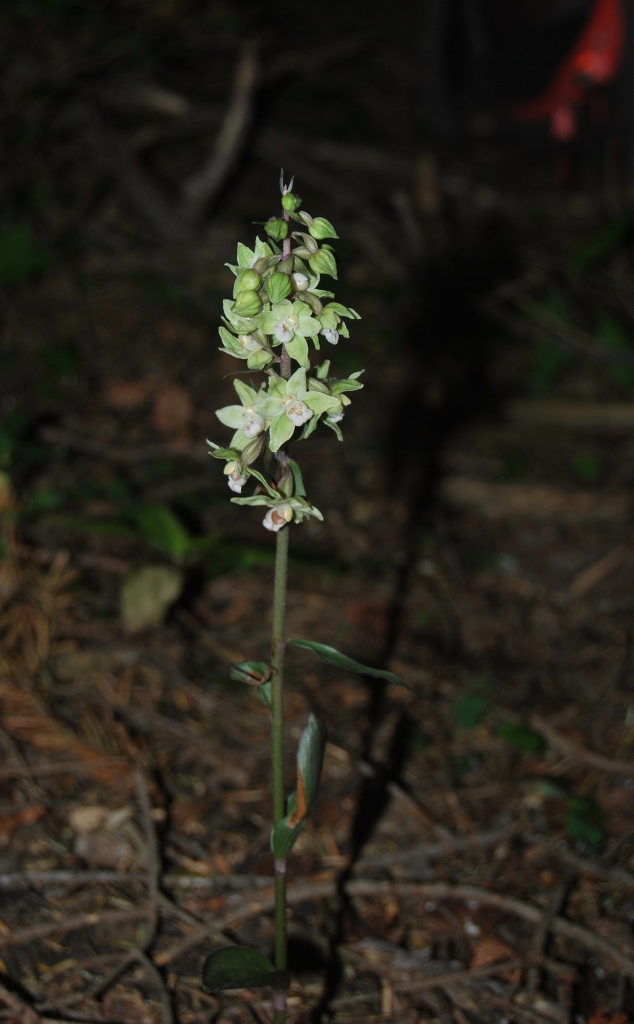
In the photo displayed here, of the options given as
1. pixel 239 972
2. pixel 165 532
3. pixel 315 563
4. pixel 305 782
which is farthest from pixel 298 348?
pixel 315 563

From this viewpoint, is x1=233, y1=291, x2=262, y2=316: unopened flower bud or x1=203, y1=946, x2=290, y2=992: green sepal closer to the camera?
x1=233, y1=291, x2=262, y2=316: unopened flower bud

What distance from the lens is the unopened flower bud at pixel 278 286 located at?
175 cm

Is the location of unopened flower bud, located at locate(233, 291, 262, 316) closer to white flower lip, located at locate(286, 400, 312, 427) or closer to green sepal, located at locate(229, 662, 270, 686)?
white flower lip, located at locate(286, 400, 312, 427)

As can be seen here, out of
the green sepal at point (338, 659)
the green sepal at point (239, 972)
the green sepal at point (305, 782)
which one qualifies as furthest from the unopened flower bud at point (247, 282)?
the green sepal at point (239, 972)

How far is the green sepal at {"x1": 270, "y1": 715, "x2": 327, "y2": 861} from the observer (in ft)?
6.23

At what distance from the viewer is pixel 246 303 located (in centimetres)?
175

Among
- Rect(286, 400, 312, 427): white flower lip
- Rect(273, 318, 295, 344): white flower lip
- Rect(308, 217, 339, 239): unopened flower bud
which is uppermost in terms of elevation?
Rect(308, 217, 339, 239): unopened flower bud

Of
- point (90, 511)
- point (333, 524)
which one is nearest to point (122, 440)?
point (90, 511)

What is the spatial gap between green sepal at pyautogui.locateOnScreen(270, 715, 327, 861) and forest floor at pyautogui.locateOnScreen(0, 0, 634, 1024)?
63 centimetres

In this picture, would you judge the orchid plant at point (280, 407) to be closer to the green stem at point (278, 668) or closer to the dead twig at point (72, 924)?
the green stem at point (278, 668)

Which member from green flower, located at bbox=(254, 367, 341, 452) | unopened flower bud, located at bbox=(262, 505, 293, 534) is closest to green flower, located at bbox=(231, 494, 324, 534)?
unopened flower bud, located at bbox=(262, 505, 293, 534)

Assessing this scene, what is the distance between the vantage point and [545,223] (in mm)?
7535

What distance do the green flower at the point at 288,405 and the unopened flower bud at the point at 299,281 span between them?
0.59ft

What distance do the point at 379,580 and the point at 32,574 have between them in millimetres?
1587
